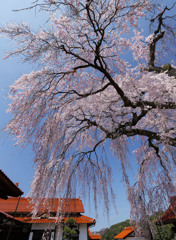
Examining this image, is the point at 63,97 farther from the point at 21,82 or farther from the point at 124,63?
the point at 124,63

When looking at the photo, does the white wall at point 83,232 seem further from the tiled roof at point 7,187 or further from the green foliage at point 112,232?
the green foliage at point 112,232

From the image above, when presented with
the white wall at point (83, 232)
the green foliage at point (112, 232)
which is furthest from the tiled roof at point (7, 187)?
the green foliage at point (112, 232)

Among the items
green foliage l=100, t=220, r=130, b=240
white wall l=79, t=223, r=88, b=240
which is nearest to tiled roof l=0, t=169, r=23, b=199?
white wall l=79, t=223, r=88, b=240

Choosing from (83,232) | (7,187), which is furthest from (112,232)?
(7,187)

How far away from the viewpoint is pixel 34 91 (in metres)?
2.87

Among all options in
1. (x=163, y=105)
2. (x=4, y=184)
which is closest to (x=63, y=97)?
(x=163, y=105)

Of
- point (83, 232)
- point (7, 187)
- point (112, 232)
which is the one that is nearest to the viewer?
point (7, 187)

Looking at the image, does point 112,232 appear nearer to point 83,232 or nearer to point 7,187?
point 83,232

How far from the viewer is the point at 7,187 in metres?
3.76

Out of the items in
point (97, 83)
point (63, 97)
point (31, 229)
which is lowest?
point (31, 229)

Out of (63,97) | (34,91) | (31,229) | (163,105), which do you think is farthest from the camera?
(31,229)

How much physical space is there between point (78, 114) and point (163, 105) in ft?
7.74

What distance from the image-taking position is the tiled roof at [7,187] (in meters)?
3.37

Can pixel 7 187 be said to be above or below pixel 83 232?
above
